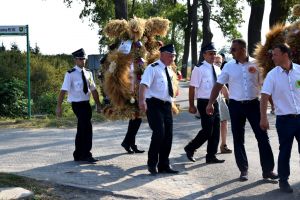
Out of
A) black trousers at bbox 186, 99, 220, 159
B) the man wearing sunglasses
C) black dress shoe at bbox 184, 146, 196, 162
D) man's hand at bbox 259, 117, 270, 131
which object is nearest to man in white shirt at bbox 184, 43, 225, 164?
black trousers at bbox 186, 99, 220, 159

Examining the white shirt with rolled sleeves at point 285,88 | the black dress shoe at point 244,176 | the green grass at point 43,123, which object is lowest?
the black dress shoe at point 244,176

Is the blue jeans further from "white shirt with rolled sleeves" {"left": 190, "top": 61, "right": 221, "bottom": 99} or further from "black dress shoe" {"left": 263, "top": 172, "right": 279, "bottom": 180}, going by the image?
"white shirt with rolled sleeves" {"left": 190, "top": 61, "right": 221, "bottom": 99}

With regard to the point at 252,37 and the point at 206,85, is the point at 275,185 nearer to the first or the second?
the point at 206,85

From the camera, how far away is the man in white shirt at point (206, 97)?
9.08m

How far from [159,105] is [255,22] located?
1443 centimetres

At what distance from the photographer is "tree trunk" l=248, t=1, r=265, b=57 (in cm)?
2145

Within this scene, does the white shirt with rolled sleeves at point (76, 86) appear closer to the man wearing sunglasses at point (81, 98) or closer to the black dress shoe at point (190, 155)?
the man wearing sunglasses at point (81, 98)

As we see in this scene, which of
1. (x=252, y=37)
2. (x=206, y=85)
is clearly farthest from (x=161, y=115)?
(x=252, y=37)

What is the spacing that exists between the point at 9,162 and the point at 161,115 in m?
2.81

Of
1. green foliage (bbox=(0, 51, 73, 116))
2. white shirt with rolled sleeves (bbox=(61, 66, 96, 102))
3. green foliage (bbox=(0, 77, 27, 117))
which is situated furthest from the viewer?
green foliage (bbox=(0, 51, 73, 116))

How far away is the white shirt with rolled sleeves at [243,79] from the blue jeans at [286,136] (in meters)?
0.88

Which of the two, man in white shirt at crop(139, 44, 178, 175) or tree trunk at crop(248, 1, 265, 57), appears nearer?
man in white shirt at crop(139, 44, 178, 175)

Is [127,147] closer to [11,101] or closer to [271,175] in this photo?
[271,175]

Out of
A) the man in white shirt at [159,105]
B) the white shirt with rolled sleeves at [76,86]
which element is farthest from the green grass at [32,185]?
the white shirt with rolled sleeves at [76,86]
